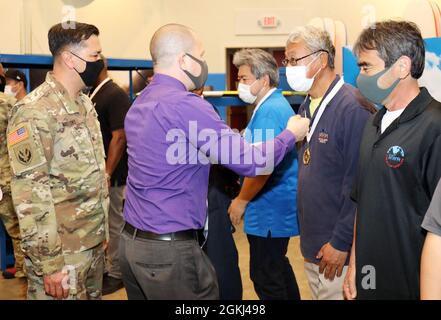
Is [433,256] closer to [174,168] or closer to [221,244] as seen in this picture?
[174,168]

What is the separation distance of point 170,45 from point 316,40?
95cm

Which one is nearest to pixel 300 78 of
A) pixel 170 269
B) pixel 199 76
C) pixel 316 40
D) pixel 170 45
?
pixel 316 40

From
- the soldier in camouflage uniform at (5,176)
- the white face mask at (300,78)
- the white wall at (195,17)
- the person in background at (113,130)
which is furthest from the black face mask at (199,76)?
the white wall at (195,17)

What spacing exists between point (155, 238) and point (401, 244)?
94 centimetres

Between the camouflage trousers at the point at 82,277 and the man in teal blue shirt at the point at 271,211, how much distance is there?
98 centimetres

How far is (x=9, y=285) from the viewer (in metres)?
4.32

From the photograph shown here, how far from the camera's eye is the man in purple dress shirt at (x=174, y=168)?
1972mm

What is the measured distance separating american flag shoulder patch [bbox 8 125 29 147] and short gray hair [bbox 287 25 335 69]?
4.89ft

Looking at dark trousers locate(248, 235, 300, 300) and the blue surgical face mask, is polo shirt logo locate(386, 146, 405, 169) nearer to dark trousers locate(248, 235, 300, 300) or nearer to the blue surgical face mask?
the blue surgical face mask

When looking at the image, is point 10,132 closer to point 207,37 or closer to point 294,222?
point 294,222

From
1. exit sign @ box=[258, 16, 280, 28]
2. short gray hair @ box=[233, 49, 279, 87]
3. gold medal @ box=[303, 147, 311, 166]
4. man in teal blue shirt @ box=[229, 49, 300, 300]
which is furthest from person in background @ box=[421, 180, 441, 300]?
exit sign @ box=[258, 16, 280, 28]

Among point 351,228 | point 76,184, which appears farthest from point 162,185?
point 351,228

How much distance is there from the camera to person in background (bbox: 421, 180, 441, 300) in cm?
140

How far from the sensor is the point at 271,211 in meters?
3.02
